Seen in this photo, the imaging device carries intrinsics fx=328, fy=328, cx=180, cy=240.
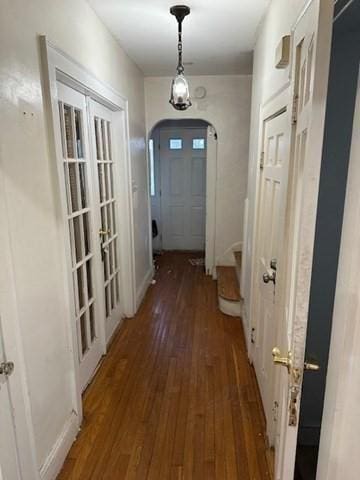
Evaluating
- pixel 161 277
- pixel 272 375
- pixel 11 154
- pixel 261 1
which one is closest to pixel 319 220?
pixel 272 375

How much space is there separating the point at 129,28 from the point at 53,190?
5.18 ft

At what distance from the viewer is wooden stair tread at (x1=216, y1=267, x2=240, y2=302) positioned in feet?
11.3

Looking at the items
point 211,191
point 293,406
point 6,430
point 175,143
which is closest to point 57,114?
point 6,430

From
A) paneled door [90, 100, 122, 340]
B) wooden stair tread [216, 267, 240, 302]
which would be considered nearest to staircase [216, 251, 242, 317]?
wooden stair tread [216, 267, 240, 302]

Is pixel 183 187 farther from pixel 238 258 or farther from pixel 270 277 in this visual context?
pixel 270 277

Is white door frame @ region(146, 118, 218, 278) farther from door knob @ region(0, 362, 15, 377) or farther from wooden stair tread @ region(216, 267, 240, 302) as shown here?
door knob @ region(0, 362, 15, 377)

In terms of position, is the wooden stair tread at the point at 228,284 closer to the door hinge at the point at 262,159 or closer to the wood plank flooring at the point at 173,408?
the wood plank flooring at the point at 173,408

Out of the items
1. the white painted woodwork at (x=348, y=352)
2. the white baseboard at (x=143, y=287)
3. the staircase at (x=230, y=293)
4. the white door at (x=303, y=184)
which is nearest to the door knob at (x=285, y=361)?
Result: the white door at (x=303, y=184)

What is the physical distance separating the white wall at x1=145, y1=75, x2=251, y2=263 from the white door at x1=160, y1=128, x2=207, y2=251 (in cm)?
144

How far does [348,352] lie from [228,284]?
2870mm

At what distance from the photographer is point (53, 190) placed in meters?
1.63

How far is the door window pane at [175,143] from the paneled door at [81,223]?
330 cm

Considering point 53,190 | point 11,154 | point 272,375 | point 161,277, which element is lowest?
point 161,277

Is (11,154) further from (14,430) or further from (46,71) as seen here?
(14,430)
